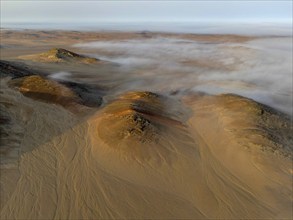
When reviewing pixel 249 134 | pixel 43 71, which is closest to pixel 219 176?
pixel 249 134

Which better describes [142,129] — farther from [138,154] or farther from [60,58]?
[60,58]

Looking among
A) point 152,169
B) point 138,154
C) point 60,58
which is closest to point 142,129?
point 138,154

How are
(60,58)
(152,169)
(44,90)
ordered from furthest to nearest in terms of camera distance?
1. (60,58)
2. (44,90)
3. (152,169)

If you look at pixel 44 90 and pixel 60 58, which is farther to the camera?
pixel 60 58

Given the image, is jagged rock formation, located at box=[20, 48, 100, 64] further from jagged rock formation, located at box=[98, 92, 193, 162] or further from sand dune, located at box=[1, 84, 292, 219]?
sand dune, located at box=[1, 84, 292, 219]

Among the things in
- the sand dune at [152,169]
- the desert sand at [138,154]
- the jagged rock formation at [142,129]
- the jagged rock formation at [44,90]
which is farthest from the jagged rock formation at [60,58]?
the sand dune at [152,169]

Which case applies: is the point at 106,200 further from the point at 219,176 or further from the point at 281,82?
the point at 281,82

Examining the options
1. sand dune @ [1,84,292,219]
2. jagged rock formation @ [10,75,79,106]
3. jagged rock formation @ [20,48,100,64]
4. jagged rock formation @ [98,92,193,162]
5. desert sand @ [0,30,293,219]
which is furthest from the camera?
jagged rock formation @ [20,48,100,64]

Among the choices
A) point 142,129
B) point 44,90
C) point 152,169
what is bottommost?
point 152,169

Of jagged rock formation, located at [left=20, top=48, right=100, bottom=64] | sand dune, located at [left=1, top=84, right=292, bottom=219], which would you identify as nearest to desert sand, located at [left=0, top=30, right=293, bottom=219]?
sand dune, located at [left=1, top=84, right=292, bottom=219]
